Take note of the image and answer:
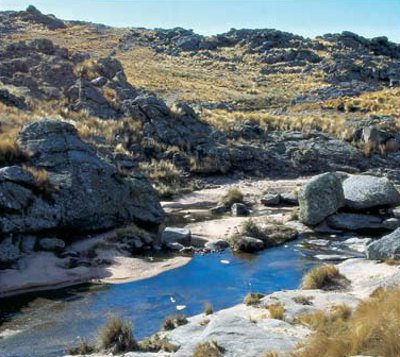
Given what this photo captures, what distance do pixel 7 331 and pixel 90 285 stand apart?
17.2 feet

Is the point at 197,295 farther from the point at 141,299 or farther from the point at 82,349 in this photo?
the point at 82,349

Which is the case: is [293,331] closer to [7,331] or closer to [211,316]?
[211,316]

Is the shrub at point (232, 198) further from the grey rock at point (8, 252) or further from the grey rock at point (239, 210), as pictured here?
the grey rock at point (8, 252)

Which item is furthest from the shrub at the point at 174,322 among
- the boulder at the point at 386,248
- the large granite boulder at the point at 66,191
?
the large granite boulder at the point at 66,191

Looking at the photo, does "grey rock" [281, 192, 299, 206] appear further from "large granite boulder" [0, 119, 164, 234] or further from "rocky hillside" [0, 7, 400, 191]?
"large granite boulder" [0, 119, 164, 234]

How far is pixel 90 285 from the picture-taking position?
23.6m

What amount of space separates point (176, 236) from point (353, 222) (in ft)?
32.3

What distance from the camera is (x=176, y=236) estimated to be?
3005 cm

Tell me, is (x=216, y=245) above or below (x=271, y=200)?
below

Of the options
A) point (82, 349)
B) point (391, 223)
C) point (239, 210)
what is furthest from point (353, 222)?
point (82, 349)

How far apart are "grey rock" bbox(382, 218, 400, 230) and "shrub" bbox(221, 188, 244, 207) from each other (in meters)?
9.73

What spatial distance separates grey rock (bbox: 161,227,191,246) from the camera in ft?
97.4

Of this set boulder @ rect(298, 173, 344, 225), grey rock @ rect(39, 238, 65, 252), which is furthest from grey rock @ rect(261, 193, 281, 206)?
grey rock @ rect(39, 238, 65, 252)

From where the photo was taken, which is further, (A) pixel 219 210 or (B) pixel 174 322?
(A) pixel 219 210
